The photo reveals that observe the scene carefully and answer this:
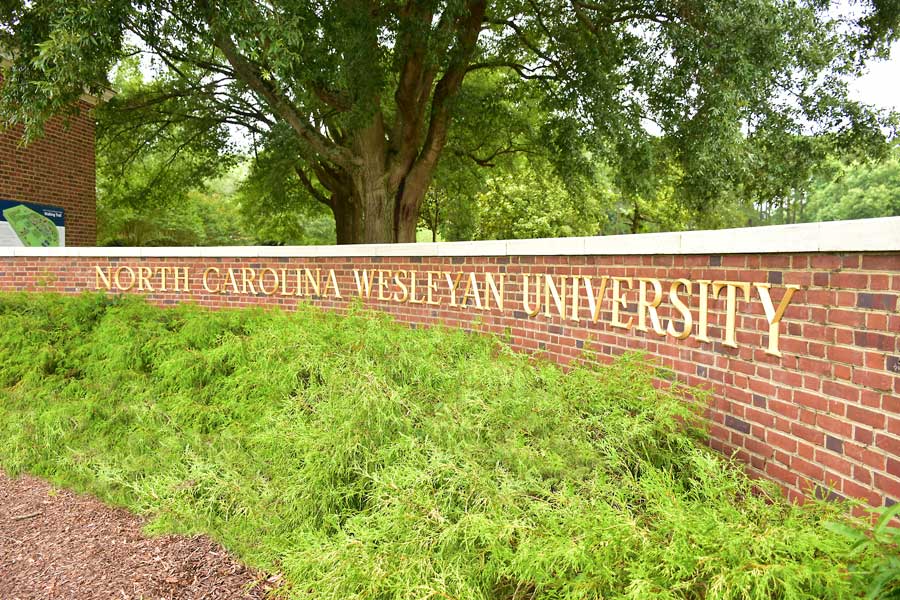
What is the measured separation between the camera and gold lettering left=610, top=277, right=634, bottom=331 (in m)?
4.82

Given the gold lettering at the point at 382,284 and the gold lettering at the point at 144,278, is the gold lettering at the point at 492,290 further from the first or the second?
the gold lettering at the point at 144,278

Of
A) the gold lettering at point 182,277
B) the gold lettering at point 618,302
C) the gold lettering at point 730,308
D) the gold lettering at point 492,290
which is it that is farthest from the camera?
the gold lettering at point 182,277

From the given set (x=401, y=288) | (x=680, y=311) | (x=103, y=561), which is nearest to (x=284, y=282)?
(x=401, y=288)

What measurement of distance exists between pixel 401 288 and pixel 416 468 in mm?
4481

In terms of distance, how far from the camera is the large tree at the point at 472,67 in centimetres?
773

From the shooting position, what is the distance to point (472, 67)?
12445 mm

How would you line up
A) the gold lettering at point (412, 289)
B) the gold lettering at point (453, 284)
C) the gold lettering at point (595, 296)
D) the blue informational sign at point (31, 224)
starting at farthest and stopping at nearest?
the blue informational sign at point (31, 224) < the gold lettering at point (412, 289) < the gold lettering at point (453, 284) < the gold lettering at point (595, 296)

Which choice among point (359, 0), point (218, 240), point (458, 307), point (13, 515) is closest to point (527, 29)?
point (359, 0)

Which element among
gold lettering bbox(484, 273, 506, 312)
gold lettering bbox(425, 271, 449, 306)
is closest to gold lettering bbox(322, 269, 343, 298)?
gold lettering bbox(425, 271, 449, 306)

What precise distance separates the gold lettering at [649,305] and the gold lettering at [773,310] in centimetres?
90

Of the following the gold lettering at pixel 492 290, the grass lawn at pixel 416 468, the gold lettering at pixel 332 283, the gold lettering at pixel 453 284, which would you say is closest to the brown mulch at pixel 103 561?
the grass lawn at pixel 416 468

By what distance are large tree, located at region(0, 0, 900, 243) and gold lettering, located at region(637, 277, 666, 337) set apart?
15.8 ft

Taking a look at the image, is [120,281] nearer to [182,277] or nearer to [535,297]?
[182,277]

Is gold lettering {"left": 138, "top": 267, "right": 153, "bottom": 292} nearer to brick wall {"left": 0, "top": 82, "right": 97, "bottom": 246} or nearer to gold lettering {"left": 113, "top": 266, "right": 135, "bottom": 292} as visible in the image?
gold lettering {"left": 113, "top": 266, "right": 135, "bottom": 292}
